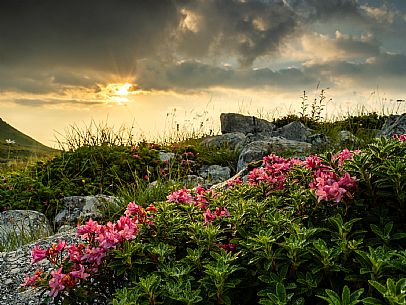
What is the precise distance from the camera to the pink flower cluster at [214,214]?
115 inches

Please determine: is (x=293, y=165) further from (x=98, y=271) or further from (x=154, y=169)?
(x=154, y=169)

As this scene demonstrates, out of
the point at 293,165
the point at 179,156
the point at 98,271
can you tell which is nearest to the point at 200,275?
the point at 98,271

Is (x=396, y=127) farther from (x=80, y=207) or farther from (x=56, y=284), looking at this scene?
(x=56, y=284)

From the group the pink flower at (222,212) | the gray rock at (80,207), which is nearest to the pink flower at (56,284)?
the pink flower at (222,212)

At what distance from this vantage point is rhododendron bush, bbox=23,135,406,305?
2219 mm

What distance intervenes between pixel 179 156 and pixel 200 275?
28.4 ft

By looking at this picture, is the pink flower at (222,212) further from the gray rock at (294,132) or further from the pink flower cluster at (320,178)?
the gray rock at (294,132)

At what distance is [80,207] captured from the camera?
28.1 feet

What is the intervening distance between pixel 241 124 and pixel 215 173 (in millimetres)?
5700

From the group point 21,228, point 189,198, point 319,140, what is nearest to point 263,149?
point 319,140

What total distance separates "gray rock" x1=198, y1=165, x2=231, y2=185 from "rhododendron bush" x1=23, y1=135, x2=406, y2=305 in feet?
21.1

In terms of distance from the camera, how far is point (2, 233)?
736 centimetres

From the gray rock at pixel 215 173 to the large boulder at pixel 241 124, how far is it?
495cm

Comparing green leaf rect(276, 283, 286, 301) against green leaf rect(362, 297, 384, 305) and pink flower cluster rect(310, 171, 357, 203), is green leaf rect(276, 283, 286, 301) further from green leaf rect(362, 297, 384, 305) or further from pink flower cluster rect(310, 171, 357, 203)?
pink flower cluster rect(310, 171, 357, 203)
